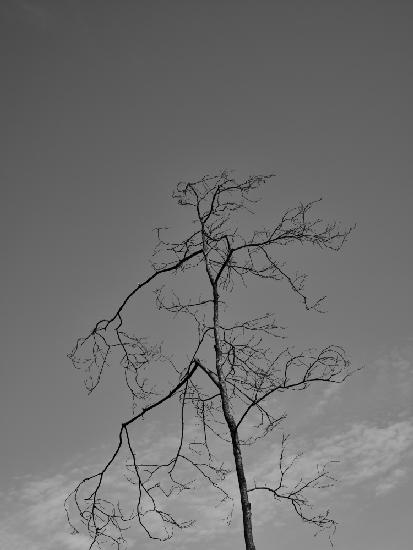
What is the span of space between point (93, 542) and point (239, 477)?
1994mm

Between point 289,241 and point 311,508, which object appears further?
point 289,241

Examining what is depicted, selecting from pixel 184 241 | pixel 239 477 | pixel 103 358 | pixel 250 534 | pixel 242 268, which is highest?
pixel 184 241

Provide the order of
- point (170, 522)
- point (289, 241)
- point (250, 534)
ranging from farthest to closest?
point (289, 241) → point (170, 522) → point (250, 534)

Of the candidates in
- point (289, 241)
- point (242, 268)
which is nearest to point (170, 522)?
point (242, 268)

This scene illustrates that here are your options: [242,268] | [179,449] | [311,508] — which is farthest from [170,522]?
[242,268]

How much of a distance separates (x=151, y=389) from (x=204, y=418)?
703 millimetres

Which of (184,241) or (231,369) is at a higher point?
(184,241)

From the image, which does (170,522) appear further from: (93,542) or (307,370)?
(307,370)

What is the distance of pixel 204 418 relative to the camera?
489 centimetres

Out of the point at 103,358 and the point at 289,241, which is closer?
the point at 289,241

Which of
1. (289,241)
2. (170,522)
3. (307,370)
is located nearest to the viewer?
(307,370)

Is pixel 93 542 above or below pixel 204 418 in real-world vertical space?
below

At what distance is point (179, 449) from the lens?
4.73 m

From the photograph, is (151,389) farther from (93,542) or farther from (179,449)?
(93,542)
